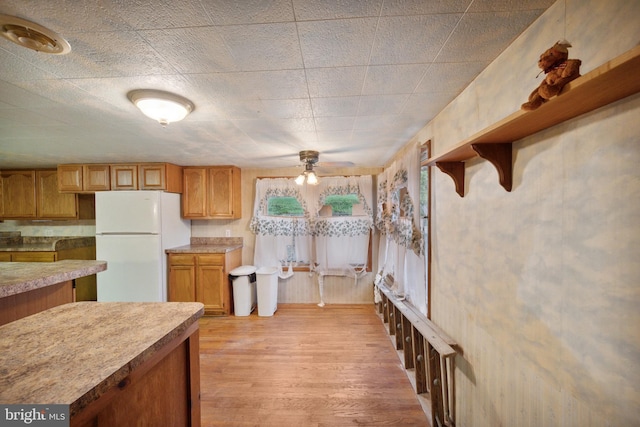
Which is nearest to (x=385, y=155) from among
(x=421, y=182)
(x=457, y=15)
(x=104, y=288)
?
(x=421, y=182)

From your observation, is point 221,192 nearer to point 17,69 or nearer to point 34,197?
point 17,69

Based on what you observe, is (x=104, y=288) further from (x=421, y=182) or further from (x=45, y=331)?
(x=421, y=182)

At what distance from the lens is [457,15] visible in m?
0.94

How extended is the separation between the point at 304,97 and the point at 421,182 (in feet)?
4.25

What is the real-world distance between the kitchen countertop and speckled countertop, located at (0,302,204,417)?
3568mm

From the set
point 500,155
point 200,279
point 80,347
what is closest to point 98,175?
point 200,279

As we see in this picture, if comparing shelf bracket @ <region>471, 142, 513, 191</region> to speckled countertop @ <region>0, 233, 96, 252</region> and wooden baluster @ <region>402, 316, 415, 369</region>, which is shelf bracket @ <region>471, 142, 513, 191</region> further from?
speckled countertop @ <region>0, 233, 96, 252</region>

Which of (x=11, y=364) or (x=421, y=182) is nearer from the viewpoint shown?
(x=11, y=364)

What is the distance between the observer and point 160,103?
151 centimetres

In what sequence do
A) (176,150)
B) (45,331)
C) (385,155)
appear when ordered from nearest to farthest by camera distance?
(45,331), (176,150), (385,155)

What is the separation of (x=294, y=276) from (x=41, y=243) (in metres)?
4.03

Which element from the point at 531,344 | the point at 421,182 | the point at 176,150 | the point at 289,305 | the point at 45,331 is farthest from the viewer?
the point at 289,305

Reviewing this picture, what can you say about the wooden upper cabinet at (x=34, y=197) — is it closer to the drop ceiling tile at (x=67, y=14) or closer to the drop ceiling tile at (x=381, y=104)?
the drop ceiling tile at (x=67, y=14)

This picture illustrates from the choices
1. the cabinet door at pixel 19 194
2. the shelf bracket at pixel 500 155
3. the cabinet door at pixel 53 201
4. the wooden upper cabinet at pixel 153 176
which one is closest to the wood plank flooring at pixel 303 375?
the shelf bracket at pixel 500 155
